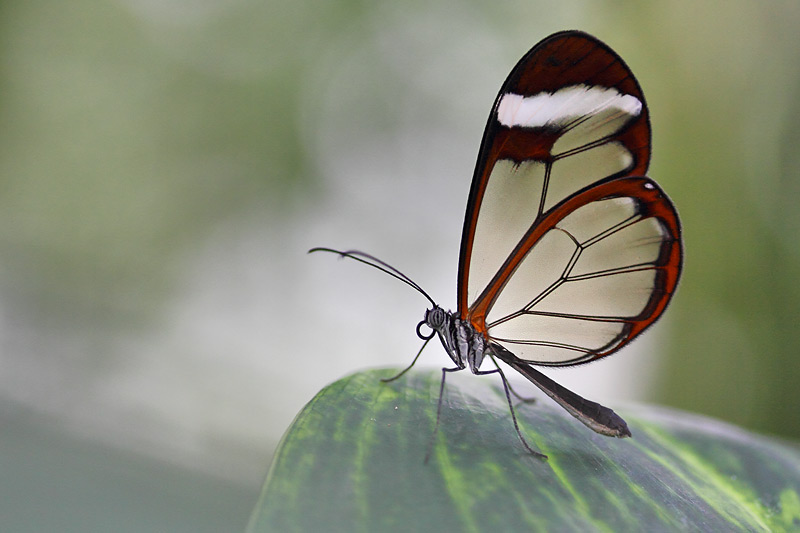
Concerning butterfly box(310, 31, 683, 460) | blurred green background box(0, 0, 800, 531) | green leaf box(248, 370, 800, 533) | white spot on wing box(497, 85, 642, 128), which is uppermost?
blurred green background box(0, 0, 800, 531)

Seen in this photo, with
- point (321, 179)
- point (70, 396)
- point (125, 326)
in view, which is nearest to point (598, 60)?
point (70, 396)

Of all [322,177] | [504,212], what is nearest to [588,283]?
[504,212]

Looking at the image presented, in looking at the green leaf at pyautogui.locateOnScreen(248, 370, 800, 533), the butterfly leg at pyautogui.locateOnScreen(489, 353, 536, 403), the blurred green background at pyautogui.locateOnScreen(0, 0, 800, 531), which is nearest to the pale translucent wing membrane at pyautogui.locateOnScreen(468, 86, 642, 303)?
the butterfly leg at pyautogui.locateOnScreen(489, 353, 536, 403)

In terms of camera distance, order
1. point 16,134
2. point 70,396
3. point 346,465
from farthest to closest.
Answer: point 16,134 < point 70,396 < point 346,465

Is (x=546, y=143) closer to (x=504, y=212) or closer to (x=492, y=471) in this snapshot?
(x=504, y=212)

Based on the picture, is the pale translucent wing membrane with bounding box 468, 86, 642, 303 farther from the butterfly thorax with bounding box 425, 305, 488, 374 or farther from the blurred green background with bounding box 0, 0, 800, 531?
the blurred green background with bounding box 0, 0, 800, 531

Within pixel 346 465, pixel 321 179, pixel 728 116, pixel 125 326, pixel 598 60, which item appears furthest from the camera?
pixel 321 179

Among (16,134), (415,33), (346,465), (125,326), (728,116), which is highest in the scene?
(415,33)

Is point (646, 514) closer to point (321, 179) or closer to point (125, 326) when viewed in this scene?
point (125, 326)
